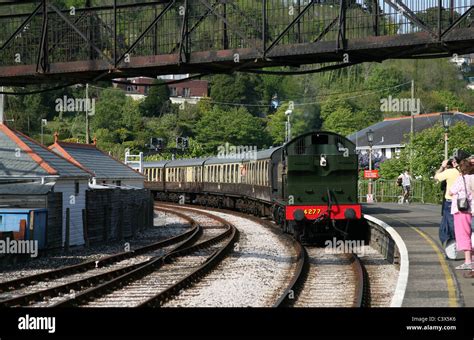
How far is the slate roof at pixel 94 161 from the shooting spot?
115 ft

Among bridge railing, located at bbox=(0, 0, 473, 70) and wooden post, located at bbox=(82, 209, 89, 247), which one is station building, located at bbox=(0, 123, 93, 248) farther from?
bridge railing, located at bbox=(0, 0, 473, 70)

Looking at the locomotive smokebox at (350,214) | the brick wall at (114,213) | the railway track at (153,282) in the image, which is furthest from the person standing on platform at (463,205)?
the brick wall at (114,213)

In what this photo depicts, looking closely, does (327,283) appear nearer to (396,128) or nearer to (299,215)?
(299,215)

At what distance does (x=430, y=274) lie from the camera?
14172 mm

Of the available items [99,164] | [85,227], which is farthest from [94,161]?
[85,227]

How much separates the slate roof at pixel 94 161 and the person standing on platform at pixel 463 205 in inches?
897

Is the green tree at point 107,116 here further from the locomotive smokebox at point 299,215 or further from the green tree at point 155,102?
the locomotive smokebox at point 299,215

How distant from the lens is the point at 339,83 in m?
126

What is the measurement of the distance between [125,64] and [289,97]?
114304mm

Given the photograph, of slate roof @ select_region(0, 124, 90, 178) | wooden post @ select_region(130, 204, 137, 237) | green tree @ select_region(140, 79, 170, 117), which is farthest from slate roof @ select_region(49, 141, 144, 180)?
green tree @ select_region(140, 79, 170, 117)

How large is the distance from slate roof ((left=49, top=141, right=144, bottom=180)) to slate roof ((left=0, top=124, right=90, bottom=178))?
246 inches

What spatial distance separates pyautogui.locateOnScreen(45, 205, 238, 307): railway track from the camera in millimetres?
14367
